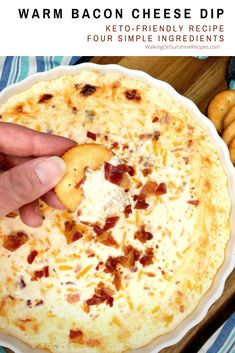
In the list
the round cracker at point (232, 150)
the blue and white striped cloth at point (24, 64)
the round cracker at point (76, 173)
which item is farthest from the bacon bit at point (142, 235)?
the blue and white striped cloth at point (24, 64)

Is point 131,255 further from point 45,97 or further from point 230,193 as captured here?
point 45,97

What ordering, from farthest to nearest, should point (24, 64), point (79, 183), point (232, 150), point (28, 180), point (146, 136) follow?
point (24, 64)
point (232, 150)
point (146, 136)
point (79, 183)
point (28, 180)

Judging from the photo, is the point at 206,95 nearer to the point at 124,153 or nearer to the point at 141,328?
the point at 124,153

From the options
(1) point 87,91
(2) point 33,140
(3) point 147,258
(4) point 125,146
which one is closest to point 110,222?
(3) point 147,258

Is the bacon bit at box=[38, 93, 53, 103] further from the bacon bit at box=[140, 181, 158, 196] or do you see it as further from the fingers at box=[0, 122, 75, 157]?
the bacon bit at box=[140, 181, 158, 196]

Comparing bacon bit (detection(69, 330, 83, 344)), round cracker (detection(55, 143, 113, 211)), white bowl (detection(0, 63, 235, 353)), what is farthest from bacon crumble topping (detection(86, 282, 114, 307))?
round cracker (detection(55, 143, 113, 211))

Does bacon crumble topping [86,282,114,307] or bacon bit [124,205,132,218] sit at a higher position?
bacon bit [124,205,132,218]
